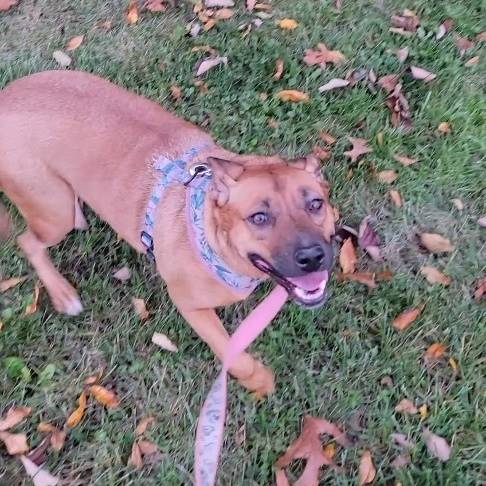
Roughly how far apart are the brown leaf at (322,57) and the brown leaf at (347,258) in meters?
1.50

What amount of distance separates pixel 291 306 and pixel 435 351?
31.8 inches

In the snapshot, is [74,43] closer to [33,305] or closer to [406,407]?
[33,305]

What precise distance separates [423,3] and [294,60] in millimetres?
1149

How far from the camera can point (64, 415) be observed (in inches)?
146

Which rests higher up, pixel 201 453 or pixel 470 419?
pixel 201 453

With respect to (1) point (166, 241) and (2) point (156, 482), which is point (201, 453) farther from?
(1) point (166, 241)

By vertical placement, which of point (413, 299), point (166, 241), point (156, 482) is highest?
point (166, 241)

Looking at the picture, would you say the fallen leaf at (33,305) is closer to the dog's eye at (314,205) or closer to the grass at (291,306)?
the grass at (291,306)

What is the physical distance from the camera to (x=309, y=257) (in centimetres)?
284

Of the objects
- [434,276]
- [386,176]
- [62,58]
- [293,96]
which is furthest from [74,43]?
[434,276]

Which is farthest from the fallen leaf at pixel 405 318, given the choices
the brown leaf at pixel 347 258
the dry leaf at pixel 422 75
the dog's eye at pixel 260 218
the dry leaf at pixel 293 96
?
the dry leaf at pixel 422 75

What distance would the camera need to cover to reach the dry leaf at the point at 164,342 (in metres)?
3.93

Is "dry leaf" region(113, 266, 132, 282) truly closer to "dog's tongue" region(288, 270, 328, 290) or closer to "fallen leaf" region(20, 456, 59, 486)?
"fallen leaf" region(20, 456, 59, 486)

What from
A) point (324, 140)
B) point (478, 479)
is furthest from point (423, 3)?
point (478, 479)
